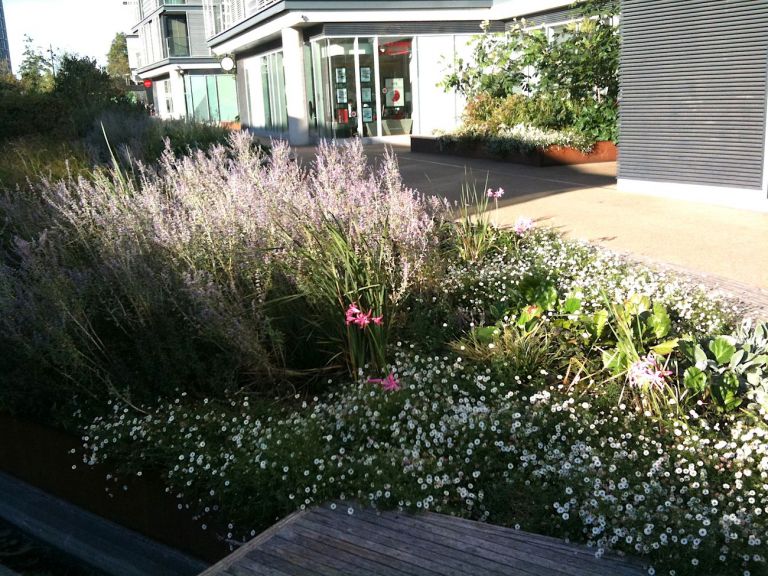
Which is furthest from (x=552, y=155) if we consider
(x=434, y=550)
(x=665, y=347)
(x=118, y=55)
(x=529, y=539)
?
(x=118, y=55)

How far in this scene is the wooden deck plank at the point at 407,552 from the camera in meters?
2.58

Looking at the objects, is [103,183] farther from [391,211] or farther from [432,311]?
[432,311]

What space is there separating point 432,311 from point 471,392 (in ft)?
3.41

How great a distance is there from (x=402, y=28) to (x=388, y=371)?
62.2 ft

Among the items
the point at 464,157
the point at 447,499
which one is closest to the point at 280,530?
the point at 447,499

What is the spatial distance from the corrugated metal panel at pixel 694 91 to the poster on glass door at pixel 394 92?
478 inches

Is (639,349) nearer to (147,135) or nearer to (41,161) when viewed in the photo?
(41,161)

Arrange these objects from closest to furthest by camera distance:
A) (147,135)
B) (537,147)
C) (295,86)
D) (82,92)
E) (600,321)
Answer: (600,321), (147,135), (537,147), (82,92), (295,86)

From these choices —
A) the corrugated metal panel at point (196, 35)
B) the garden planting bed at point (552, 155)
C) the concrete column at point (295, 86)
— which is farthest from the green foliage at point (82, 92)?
the corrugated metal panel at point (196, 35)

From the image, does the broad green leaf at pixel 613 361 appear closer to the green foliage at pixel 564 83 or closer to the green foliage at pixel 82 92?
the green foliage at pixel 564 83

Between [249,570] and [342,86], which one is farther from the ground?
[342,86]

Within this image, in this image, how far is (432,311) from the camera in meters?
4.95

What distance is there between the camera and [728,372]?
3.72 meters

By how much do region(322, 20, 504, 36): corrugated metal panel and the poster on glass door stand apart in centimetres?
124
